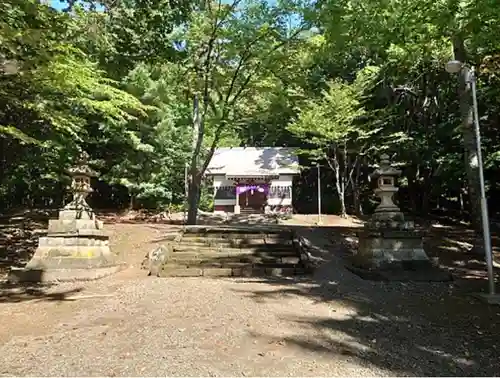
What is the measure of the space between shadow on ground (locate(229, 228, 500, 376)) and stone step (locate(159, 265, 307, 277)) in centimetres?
64

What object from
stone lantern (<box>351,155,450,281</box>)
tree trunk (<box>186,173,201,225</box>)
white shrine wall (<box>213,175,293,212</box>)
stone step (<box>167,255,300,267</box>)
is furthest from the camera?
white shrine wall (<box>213,175,293,212</box>)

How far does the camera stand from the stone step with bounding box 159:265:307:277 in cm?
886

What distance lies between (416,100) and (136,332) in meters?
20.5

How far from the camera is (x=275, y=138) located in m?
30.6

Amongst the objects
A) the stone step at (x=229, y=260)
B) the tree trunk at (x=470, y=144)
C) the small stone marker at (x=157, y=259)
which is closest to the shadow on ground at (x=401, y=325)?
the stone step at (x=229, y=260)

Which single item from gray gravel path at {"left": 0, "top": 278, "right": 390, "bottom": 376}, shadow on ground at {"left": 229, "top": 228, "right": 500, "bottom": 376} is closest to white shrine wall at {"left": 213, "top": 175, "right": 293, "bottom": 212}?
shadow on ground at {"left": 229, "top": 228, "right": 500, "bottom": 376}

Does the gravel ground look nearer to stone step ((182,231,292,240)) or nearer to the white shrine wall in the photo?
stone step ((182,231,292,240))

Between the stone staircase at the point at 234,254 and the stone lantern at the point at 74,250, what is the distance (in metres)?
1.50

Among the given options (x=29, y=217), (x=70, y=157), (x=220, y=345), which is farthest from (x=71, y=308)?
(x=29, y=217)

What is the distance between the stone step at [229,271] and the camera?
8859mm

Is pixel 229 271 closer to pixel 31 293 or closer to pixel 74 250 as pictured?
pixel 74 250

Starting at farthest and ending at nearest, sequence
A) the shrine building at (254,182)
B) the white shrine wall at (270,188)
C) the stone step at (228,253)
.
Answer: the white shrine wall at (270,188) < the shrine building at (254,182) < the stone step at (228,253)

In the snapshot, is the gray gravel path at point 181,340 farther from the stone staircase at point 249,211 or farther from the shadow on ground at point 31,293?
the stone staircase at point 249,211

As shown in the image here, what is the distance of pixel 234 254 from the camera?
1015 cm
